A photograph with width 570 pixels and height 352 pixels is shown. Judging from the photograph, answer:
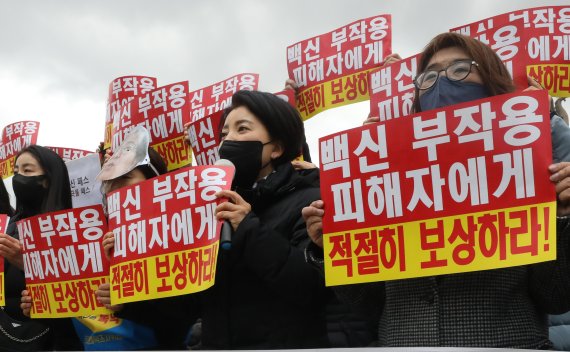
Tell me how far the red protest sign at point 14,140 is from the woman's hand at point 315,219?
16.5 feet

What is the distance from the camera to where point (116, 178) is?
11.8ft

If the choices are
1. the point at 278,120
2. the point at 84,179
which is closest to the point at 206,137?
the point at 84,179

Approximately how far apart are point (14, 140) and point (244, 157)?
4486 mm

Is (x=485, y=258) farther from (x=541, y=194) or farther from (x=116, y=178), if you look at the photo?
(x=116, y=178)

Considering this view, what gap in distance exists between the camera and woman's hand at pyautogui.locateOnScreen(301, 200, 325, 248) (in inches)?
94.7

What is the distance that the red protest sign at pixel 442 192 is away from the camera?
2.07 metres

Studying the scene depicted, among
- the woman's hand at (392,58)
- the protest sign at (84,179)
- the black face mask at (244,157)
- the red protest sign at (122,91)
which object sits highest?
the red protest sign at (122,91)

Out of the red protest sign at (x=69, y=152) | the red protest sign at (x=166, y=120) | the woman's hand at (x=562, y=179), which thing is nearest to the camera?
the woman's hand at (x=562, y=179)

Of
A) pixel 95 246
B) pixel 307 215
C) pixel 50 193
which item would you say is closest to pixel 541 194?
pixel 307 215

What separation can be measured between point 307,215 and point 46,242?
1.70 metres

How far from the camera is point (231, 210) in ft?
9.20

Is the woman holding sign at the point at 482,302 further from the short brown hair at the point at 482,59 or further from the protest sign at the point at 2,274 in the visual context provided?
the protest sign at the point at 2,274

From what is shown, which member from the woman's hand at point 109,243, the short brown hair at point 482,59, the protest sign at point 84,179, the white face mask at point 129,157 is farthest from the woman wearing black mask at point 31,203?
the short brown hair at point 482,59

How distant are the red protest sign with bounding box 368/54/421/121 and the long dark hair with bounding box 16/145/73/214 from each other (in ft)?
6.29
